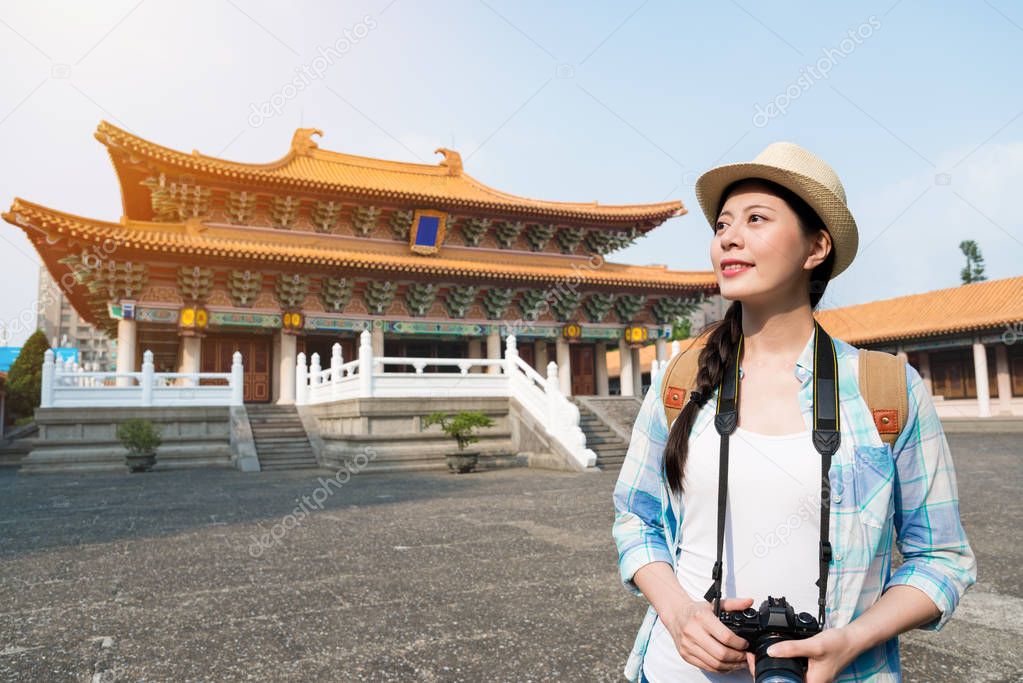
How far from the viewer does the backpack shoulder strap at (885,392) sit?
127 cm

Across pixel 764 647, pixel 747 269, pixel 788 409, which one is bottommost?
pixel 764 647

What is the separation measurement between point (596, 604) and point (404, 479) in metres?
7.61

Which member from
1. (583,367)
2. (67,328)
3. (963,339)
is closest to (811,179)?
(583,367)

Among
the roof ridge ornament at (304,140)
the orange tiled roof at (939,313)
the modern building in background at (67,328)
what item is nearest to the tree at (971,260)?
the orange tiled roof at (939,313)

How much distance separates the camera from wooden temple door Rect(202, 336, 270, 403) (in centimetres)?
1817

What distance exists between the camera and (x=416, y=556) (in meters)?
4.96

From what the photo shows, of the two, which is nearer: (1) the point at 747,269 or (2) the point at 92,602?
(1) the point at 747,269

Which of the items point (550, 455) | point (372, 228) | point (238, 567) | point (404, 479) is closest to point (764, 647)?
point (238, 567)

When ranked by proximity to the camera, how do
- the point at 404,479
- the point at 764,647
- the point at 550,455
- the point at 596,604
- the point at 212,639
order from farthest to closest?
the point at 550,455, the point at 404,479, the point at 596,604, the point at 212,639, the point at 764,647

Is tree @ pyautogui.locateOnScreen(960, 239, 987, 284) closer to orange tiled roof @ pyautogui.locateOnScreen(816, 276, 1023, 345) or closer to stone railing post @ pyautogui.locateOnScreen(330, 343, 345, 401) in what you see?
orange tiled roof @ pyautogui.locateOnScreen(816, 276, 1023, 345)

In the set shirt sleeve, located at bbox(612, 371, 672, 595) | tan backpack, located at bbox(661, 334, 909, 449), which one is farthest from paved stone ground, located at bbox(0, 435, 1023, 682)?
tan backpack, located at bbox(661, 334, 909, 449)

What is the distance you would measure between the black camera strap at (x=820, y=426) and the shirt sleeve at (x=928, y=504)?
14 cm

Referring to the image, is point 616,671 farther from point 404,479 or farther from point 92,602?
point 404,479

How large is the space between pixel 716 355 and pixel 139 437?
1348 centimetres
